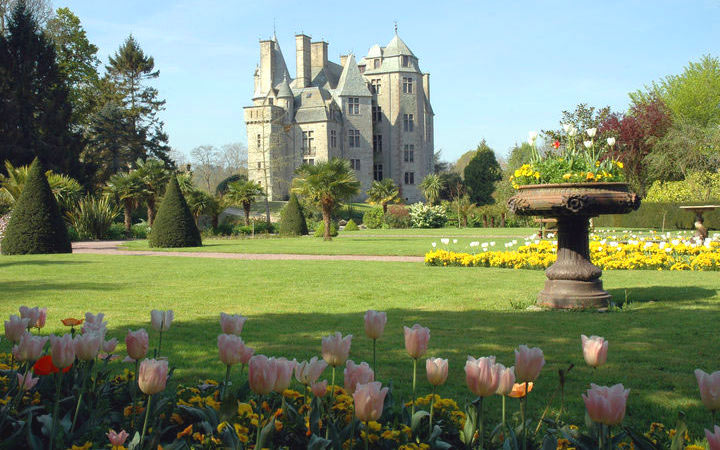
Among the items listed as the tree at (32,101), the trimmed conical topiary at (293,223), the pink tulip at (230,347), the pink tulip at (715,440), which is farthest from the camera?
the tree at (32,101)

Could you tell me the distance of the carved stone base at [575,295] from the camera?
7.01 metres

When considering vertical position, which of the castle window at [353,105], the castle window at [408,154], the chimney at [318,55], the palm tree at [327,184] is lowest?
the palm tree at [327,184]

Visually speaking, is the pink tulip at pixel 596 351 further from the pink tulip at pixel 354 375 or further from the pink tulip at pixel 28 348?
the pink tulip at pixel 28 348

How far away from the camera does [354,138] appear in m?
58.2

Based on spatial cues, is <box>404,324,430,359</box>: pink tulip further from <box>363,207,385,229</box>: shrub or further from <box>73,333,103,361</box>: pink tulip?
<box>363,207,385,229</box>: shrub

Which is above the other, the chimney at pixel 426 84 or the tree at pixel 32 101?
the chimney at pixel 426 84

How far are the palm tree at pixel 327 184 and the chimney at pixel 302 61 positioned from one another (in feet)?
122

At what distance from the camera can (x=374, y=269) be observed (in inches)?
478

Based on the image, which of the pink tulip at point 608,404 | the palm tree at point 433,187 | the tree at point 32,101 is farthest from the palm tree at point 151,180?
the pink tulip at point 608,404

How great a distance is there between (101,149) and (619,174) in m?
43.6

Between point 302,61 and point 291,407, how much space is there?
194ft

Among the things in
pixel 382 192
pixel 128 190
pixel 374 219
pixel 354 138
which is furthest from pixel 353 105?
pixel 128 190

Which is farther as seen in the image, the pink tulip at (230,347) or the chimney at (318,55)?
the chimney at (318,55)

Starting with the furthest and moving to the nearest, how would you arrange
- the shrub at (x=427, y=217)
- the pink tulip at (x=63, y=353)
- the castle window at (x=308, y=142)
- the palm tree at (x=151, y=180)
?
1. the castle window at (x=308, y=142)
2. the shrub at (x=427, y=217)
3. the palm tree at (x=151, y=180)
4. the pink tulip at (x=63, y=353)
